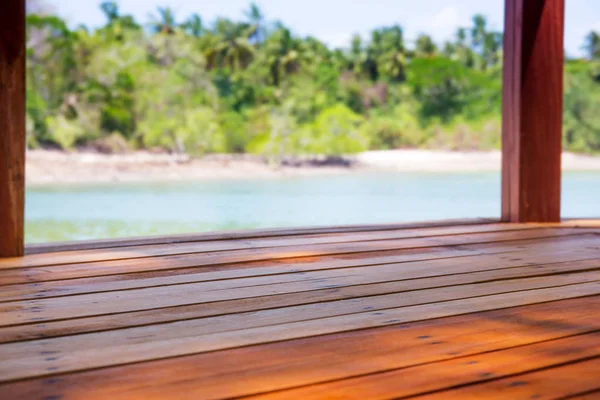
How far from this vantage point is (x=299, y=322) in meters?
1.09

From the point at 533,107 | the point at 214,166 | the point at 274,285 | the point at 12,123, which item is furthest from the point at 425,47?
the point at 274,285

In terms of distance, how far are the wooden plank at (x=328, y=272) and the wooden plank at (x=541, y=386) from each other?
1.88 ft

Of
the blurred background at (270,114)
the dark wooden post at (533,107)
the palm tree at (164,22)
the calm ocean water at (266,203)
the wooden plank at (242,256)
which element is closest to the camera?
the wooden plank at (242,256)

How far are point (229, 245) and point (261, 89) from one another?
17.5 m

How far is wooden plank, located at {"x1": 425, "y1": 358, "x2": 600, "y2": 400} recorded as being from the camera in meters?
0.79

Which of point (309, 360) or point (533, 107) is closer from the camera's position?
point (309, 360)

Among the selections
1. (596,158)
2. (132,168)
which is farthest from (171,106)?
(596,158)

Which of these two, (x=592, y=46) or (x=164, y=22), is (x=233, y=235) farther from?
(x=592, y=46)

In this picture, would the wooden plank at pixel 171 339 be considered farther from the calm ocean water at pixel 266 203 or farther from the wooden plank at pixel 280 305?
the calm ocean water at pixel 266 203

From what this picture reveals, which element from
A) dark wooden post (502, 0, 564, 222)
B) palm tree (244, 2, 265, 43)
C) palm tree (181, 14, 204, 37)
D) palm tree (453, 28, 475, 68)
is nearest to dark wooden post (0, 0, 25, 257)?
dark wooden post (502, 0, 564, 222)

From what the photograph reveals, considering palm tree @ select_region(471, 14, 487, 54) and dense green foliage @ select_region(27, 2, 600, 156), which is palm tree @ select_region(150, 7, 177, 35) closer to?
dense green foliage @ select_region(27, 2, 600, 156)

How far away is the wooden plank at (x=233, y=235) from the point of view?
1.83 metres

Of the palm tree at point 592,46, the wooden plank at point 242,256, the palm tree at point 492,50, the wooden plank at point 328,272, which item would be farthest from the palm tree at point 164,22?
the wooden plank at point 328,272

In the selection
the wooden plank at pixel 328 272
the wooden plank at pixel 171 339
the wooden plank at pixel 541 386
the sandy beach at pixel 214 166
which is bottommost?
the wooden plank at pixel 541 386
